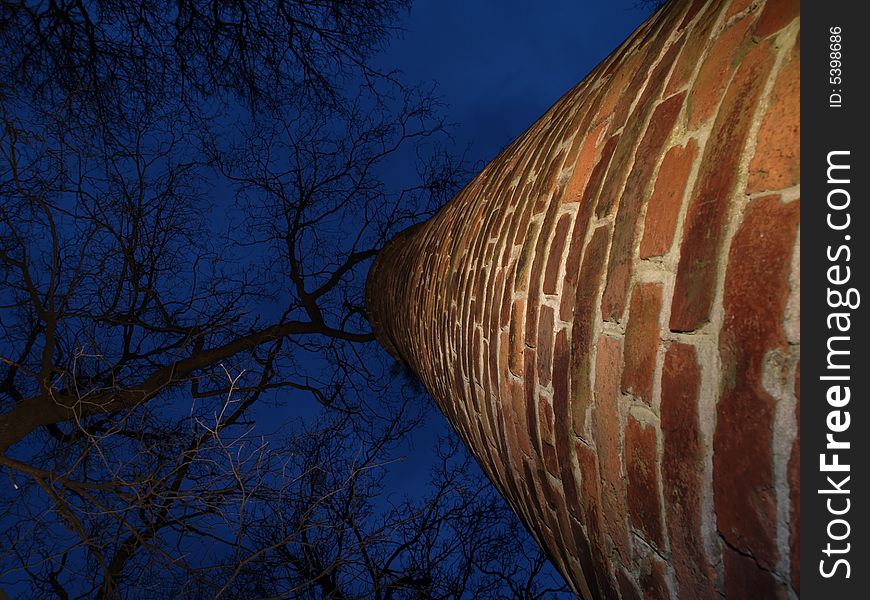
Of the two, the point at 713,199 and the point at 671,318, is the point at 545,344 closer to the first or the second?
the point at 671,318

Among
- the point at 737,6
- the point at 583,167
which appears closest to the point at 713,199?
the point at 737,6

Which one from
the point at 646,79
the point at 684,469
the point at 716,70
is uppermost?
the point at 646,79

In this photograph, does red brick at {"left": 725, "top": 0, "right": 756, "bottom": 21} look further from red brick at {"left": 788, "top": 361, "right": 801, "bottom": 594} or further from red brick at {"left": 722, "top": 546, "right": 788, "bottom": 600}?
red brick at {"left": 722, "top": 546, "right": 788, "bottom": 600}

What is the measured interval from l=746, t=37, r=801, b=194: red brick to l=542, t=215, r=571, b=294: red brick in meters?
0.59

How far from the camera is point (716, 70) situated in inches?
33.9

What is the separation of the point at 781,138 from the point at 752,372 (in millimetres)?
314

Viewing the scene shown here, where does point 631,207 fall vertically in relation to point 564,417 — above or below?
above

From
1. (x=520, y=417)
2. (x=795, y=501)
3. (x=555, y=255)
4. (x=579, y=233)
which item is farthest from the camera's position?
(x=520, y=417)

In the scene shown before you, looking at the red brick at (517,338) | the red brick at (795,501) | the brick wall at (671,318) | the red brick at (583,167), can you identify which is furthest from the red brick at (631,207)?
the red brick at (517,338)

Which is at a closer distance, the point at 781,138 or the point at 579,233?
the point at 781,138

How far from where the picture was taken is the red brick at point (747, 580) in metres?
0.68

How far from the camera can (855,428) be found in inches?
26.9

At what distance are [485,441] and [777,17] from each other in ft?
6.03

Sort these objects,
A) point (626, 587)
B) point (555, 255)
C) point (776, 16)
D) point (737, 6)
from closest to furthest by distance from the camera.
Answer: point (776, 16) → point (737, 6) → point (626, 587) → point (555, 255)
